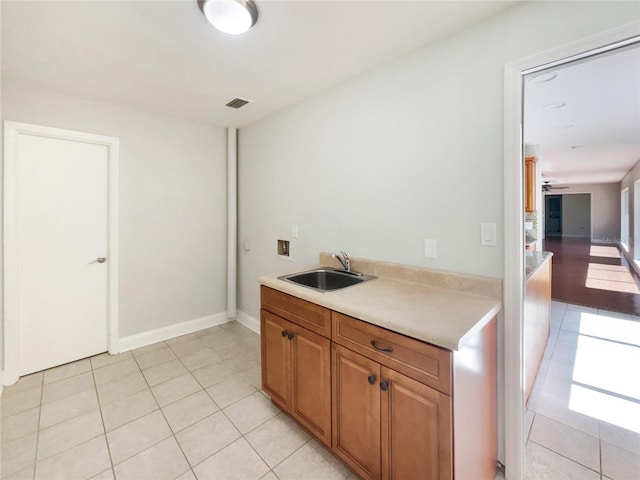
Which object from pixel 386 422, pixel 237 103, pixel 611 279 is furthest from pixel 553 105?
pixel 611 279

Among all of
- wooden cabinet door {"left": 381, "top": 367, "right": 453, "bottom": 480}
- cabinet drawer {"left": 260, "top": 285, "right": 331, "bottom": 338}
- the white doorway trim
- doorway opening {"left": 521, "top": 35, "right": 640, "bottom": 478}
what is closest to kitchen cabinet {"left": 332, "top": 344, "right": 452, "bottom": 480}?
wooden cabinet door {"left": 381, "top": 367, "right": 453, "bottom": 480}

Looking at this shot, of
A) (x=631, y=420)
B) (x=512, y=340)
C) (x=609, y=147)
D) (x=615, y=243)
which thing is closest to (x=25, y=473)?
(x=512, y=340)

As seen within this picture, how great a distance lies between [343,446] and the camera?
1.46m

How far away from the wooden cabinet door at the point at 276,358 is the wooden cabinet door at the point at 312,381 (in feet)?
0.20

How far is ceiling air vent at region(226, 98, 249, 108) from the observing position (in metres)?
2.59

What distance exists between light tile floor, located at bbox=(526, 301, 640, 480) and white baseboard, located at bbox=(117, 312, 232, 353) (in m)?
3.07

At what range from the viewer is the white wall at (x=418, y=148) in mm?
1437

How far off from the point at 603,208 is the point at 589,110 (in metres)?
10.8

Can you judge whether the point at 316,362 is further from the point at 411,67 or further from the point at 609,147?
the point at 609,147

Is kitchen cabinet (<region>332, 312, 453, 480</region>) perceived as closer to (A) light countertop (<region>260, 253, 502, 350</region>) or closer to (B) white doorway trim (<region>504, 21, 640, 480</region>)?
(A) light countertop (<region>260, 253, 502, 350</region>)

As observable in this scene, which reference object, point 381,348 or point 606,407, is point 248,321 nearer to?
point 381,348

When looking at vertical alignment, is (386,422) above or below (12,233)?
below

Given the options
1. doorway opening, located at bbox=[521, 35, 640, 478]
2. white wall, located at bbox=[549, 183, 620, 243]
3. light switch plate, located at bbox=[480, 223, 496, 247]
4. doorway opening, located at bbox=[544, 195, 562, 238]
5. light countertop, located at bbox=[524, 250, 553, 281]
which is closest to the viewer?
light switch plate, located at bbox=[480, 223, 496, 247]

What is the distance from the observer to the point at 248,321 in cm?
341
